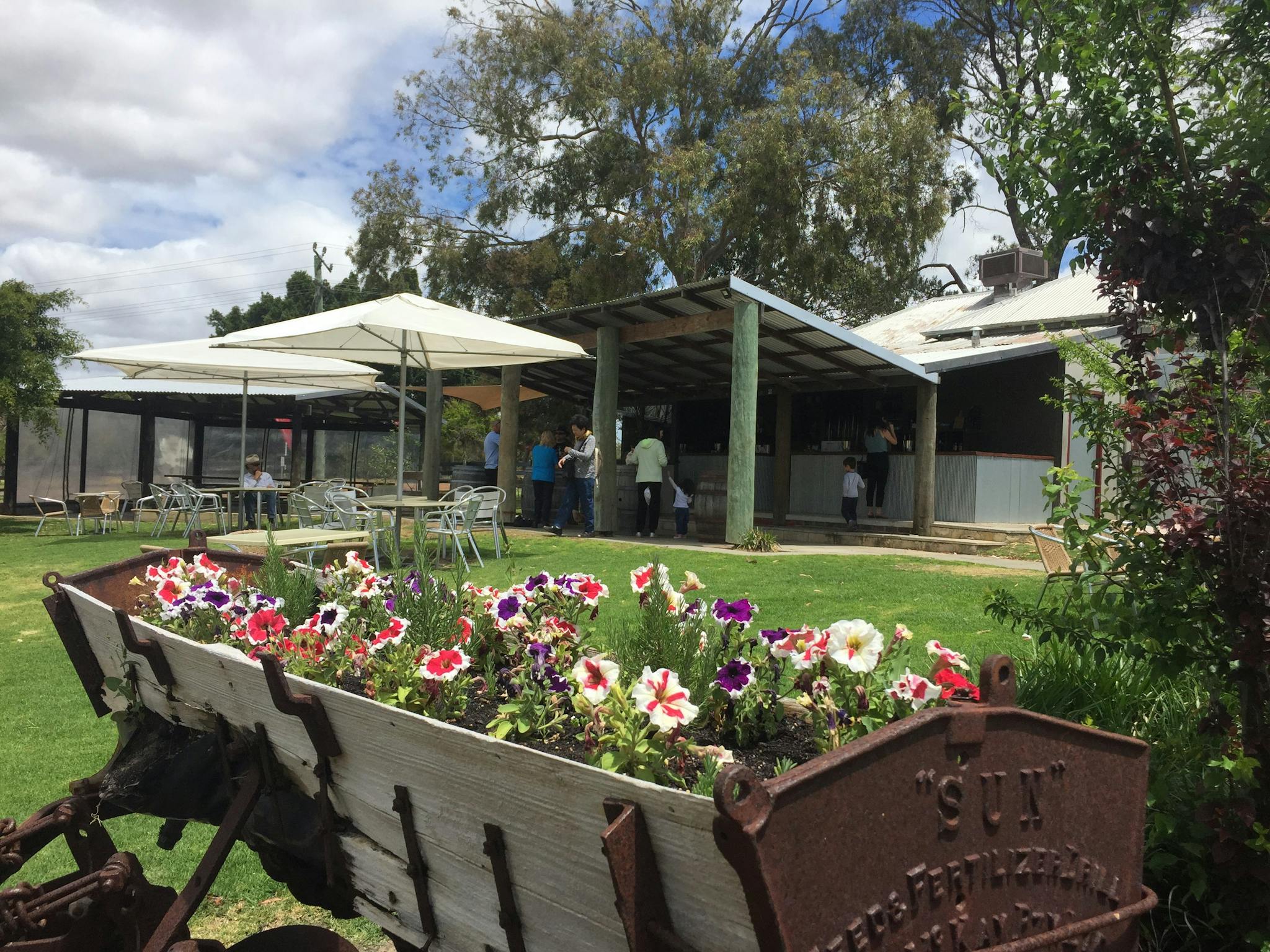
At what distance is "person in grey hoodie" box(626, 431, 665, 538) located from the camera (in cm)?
1422

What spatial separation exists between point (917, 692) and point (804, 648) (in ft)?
1.11

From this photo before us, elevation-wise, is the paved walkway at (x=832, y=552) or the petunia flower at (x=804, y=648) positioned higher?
the petunia flower at (x=804, y=648)

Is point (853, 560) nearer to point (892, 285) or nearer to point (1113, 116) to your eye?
point (1113, 116)

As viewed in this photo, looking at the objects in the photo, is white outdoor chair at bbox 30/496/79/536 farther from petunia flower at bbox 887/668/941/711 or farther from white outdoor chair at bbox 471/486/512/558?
petunia flower at bbox 887/668/941/711

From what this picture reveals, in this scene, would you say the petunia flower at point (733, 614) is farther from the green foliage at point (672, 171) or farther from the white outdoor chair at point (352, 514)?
the green foliage at point (672, 171)

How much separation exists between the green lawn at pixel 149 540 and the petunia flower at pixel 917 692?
5.00 ft

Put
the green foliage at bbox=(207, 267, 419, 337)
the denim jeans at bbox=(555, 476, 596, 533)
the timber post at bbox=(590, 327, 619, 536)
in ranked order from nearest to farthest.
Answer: the denim jeans at bbox=(555, 476, 596, 533) → the timber post at bbox=(590, 327, 619, 536) → the green foliage at bbox=(207, 267, 419, 337)

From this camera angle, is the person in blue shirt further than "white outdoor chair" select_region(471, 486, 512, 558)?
Yes

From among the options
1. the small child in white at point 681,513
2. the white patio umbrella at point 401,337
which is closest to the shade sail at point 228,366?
the white patio umbrella at point 401,337

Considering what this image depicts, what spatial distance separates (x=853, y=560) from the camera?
10.8 meters

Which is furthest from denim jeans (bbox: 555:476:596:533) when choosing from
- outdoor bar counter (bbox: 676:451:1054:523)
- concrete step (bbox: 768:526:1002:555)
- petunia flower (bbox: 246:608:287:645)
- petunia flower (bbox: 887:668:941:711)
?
petunia flower (bbox: 887:668:941:711)

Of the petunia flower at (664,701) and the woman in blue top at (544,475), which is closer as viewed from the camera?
the petunia flower at (664,701)

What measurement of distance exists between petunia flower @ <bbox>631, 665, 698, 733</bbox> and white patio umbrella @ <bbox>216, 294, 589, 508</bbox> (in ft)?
24.8

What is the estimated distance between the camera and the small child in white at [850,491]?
14.8 meters
